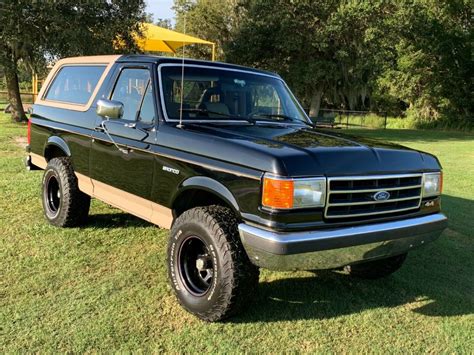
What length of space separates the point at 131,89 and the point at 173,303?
2.01 meters

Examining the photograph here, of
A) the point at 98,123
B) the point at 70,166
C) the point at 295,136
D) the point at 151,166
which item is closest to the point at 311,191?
the point at 295,136

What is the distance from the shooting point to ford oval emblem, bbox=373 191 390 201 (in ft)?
11.3

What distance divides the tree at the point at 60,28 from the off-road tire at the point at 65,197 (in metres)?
11.6

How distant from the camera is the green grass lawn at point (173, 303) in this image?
3361mm

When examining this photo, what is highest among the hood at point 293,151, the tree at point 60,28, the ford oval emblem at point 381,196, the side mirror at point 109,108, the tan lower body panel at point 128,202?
the tree at point 60,28

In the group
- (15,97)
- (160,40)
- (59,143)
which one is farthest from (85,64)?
(160,40)

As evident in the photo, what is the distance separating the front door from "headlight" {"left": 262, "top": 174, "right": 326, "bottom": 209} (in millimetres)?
1333

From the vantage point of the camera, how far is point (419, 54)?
89.1 feet

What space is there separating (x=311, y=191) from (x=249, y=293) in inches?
34.6

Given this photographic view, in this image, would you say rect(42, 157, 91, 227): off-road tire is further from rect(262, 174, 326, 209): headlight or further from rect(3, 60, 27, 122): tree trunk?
rect(3, 60, 27, 122): tree trunk

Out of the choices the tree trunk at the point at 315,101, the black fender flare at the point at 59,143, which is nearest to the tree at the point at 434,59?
the tree trunk at the point at 315,101

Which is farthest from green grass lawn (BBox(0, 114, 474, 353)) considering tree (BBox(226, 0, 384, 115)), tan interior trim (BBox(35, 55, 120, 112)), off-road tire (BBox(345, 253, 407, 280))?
tree (BBox(226, 0, 384, 115))

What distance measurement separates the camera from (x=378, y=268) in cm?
449

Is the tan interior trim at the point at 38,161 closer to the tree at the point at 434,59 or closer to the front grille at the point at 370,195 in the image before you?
the front grille at the point at 370,195
